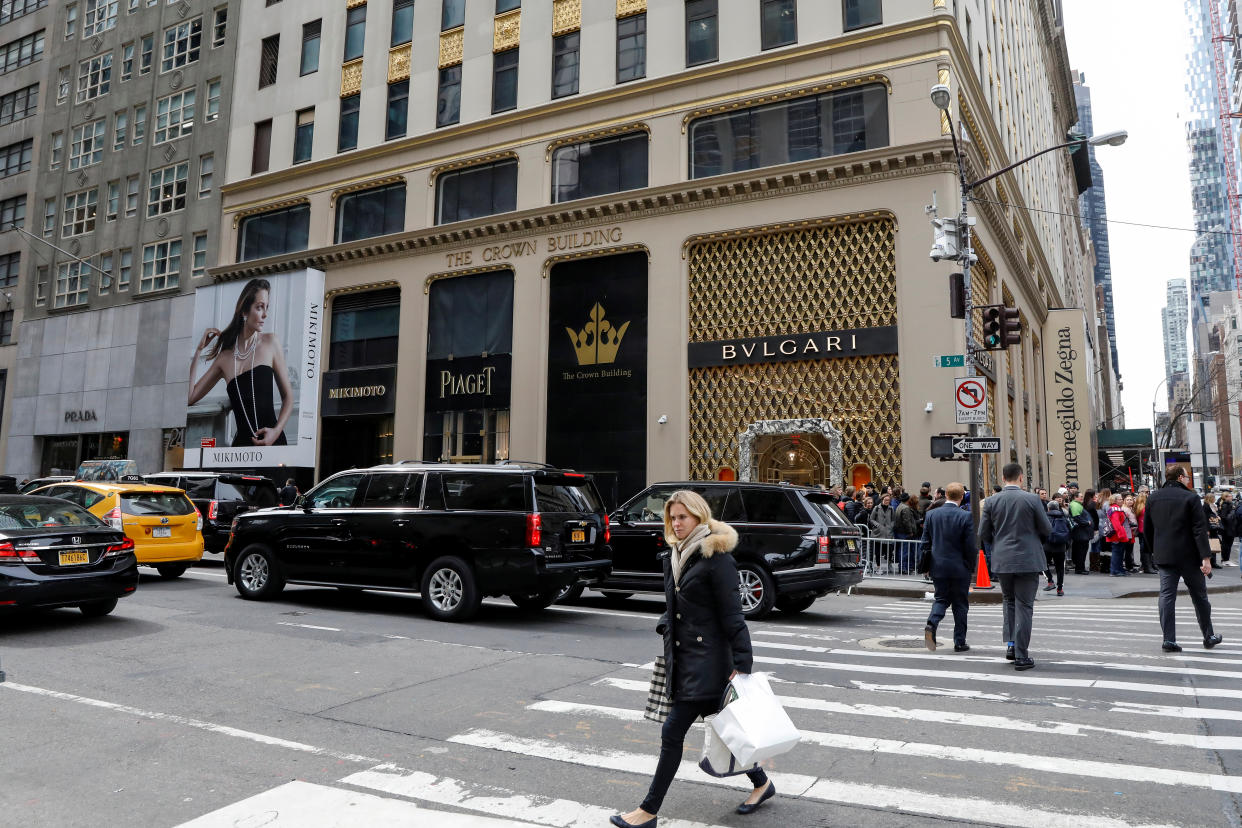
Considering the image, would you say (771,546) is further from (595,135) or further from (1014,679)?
(595,135)

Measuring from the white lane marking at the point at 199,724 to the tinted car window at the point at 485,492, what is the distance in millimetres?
4904

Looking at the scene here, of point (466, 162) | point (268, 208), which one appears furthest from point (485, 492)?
point (268, 208)

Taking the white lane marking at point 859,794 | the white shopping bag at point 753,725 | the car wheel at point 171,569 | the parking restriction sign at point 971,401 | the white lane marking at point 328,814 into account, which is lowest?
the white lane marking at point 328,814

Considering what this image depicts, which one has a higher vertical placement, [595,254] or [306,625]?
[595,254]

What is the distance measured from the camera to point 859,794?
4.75 metres

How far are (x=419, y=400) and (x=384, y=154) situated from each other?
9317 mm

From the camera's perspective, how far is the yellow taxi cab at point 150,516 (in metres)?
14.0

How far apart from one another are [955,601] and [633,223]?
18.9 m

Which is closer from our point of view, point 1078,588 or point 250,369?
point 1078,588

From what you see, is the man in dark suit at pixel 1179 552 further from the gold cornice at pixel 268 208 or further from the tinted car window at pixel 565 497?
the gold cornice at pixel 268 208

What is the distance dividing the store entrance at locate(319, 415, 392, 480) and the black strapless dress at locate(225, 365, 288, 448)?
73.3 inches

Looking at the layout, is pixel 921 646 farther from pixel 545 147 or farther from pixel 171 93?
pixel 171 93

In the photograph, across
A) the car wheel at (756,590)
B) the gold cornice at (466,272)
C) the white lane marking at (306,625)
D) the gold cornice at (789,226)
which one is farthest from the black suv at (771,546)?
the gold cornice at (466,272)

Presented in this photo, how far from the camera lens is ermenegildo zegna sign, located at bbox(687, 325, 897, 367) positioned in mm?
22656
